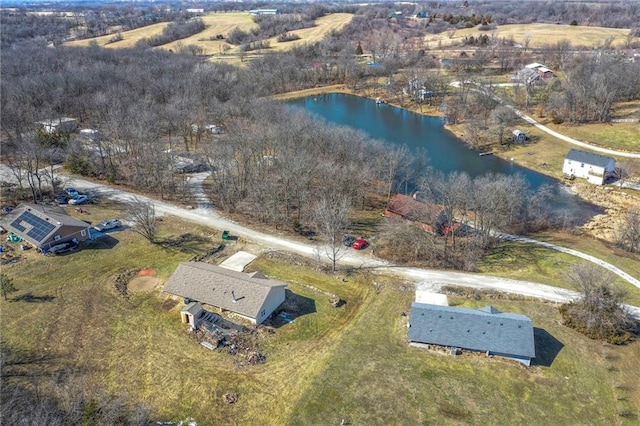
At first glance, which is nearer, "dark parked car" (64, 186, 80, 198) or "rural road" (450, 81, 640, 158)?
"dark parked car" (64, 186, 80, 198)

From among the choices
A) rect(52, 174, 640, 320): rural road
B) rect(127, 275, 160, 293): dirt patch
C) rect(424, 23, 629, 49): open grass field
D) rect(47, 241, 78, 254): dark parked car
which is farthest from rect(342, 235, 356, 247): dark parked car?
rect(424, 23, 629, 49): open grass field

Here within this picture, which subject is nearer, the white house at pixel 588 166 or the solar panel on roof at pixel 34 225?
the solar panel on roof at pixel 34 225

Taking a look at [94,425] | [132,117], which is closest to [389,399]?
[94,425]

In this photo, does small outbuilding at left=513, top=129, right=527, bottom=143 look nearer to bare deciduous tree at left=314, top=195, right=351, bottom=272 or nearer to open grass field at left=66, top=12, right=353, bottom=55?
bare deciduous tree at left=314, top=195, right=351, bottom=272

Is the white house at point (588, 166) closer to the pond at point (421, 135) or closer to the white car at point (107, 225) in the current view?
the pond at point (421, 135)

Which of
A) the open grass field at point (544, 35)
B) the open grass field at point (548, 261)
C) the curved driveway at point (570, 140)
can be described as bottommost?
the open grass field at point (548, 261)

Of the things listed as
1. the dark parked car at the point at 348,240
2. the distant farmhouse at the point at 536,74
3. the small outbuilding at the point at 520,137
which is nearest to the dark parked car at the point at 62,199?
the dark parked car at the point at 348,240
